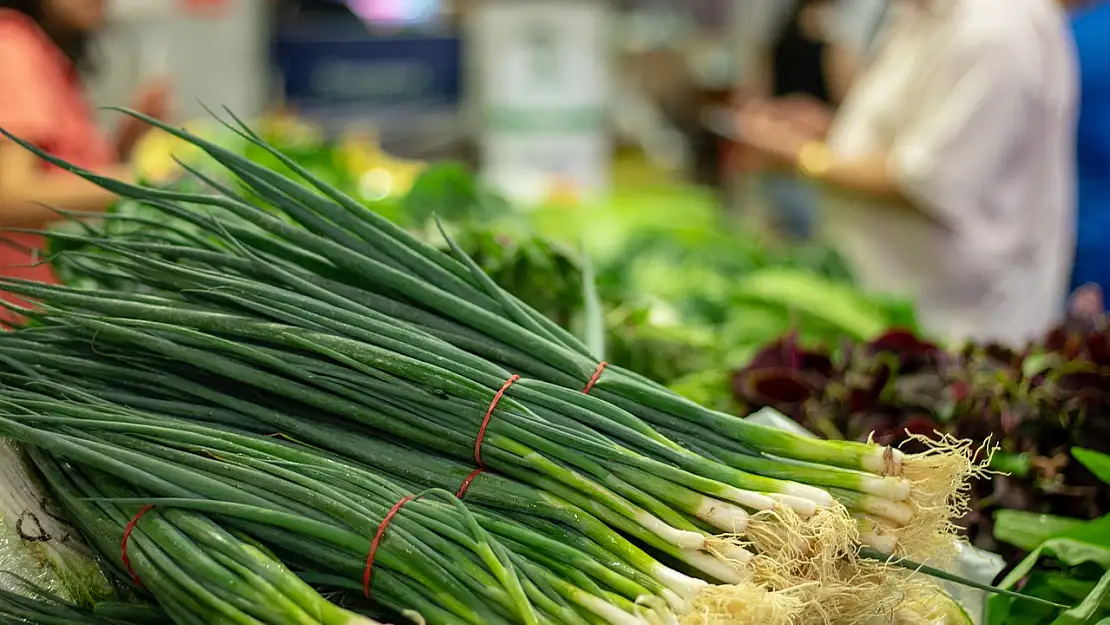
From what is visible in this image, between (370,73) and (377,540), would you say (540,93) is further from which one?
(377,540)

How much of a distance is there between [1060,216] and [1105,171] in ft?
1.11

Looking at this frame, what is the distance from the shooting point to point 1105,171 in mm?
3219

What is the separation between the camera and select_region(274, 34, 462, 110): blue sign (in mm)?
6043

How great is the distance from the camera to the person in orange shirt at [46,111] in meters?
2.44

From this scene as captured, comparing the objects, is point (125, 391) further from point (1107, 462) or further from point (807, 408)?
point (1107, 462)

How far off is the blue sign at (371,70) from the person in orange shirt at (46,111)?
305 centimetres

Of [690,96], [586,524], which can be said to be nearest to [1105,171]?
[586,524]

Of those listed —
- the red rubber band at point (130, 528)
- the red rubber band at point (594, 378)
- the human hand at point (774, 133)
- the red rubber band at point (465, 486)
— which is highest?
the human hand at point (774, 133)

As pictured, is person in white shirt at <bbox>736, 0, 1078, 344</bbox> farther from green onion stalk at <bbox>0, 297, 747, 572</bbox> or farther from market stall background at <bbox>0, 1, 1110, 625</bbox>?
green onion stalk at <bbox>0, 297, 747, 572</bbox>

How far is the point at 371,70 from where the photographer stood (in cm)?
605

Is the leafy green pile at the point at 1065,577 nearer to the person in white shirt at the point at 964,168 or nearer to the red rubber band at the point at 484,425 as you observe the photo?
the red rubber band at the point at 484,425

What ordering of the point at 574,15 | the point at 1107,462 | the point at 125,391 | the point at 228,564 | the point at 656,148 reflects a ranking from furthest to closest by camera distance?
the point at 656,148 → the point at 574,15 → the point at 1107,462 → the point at 125,391 → the point at 228,564

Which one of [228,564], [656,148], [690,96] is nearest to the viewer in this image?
[228,564]

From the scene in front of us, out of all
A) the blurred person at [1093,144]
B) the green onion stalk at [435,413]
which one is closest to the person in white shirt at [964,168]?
the blurred person at [1093,144]
